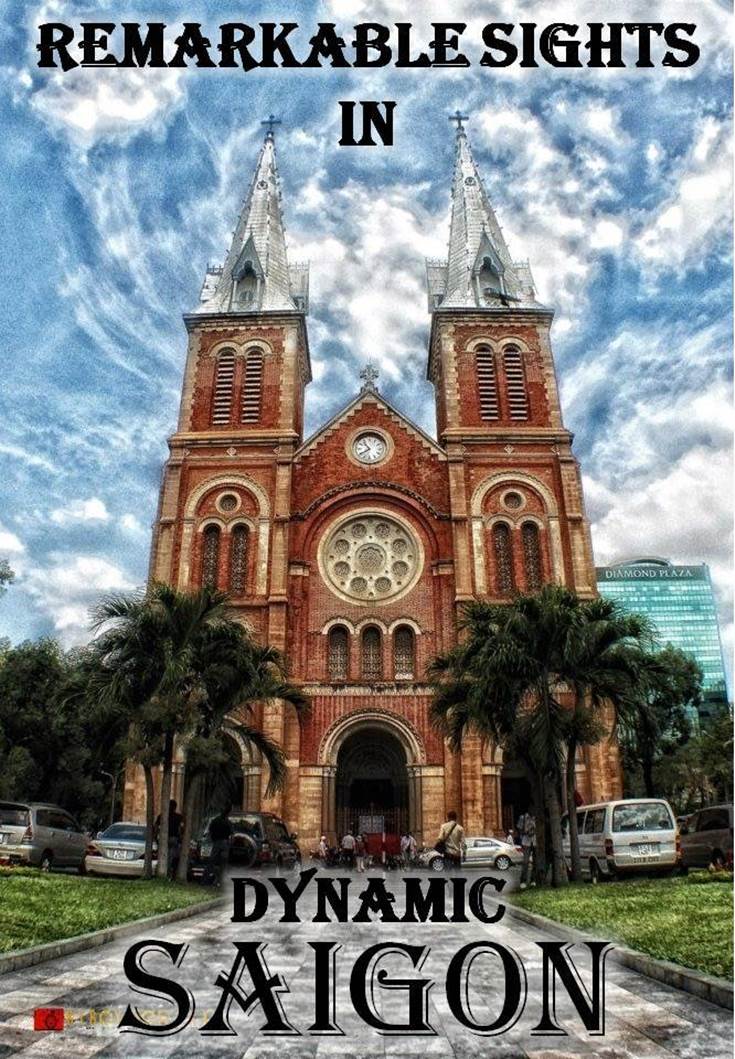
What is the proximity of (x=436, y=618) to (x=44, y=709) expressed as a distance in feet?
52.8

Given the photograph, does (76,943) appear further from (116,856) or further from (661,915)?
(116,856)

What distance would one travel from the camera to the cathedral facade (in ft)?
87.5

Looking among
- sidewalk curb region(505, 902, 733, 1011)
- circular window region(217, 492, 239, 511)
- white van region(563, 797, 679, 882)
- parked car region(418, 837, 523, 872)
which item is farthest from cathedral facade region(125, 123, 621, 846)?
sidewalk curb region(505, 902, 733, 1011)

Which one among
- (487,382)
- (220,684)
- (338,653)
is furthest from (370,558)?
(220,684)

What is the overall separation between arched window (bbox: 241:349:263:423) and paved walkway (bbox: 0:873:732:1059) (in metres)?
28.5

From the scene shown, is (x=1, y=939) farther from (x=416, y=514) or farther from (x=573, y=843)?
(x=416, y=514)

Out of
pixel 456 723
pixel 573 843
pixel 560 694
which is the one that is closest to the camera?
pixel 573 843

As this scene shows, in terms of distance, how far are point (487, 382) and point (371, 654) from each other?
1355 centimetres

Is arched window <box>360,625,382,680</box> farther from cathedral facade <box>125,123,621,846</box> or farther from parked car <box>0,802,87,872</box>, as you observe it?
parked car <box>0,802,87,872</box>

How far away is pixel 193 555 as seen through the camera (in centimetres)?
3031

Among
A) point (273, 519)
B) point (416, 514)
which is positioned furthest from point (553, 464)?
point (273, 519)

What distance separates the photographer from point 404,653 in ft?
94.7

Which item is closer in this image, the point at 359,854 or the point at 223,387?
the point at 359,854

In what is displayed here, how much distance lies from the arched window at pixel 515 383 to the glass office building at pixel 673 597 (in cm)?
8071
